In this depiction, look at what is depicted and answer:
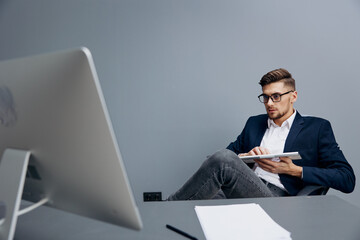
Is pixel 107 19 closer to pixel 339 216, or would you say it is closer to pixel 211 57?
pixel 211 57

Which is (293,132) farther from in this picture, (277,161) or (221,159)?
(221,159)

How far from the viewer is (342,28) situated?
89.5 inches

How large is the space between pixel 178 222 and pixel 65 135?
427 millimetres

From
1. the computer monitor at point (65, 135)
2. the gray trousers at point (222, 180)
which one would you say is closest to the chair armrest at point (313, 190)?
the gray trousers at point (222, 180)

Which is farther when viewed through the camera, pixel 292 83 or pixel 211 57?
pixel 211 57

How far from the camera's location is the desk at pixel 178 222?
68 centimetres

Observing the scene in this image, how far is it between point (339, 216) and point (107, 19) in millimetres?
2228

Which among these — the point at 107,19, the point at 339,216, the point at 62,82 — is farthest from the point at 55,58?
the point at 107,19

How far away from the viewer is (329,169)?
151 cm

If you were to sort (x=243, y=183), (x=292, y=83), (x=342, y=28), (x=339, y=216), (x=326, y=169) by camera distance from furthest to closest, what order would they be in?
1. (x=342, y=28)
2. (x=292, y=83)
3. (x=326, y=169)
4. (x=243, y=183)
5. (x=339, y=216)

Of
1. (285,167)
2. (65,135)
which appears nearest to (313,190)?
(285,167)

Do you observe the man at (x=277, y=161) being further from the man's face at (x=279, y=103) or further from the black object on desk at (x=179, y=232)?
the black object on desk at (x=179, y=232)

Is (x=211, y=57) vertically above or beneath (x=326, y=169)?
above

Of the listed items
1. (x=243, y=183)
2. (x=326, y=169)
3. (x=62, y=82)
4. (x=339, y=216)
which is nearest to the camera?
(x=62, y=82)
